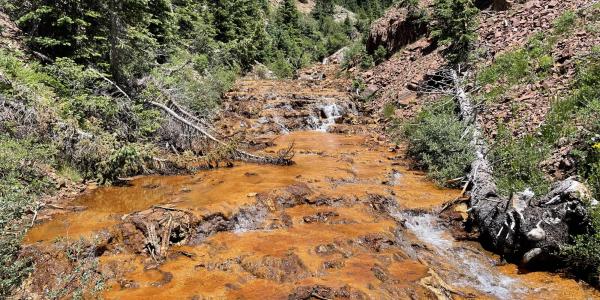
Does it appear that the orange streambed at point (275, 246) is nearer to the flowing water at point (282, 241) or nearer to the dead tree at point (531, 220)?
the flowing water at point (282, 241)

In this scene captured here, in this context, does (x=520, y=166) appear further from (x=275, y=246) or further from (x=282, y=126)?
(x=282, y=126)

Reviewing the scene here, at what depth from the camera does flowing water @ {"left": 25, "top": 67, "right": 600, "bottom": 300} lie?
5.66 meters

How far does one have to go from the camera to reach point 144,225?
275 inches

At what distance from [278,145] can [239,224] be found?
7849 mm

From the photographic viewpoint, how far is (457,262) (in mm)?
6965

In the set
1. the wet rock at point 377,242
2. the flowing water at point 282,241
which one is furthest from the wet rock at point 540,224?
the wet rock at point 377,242

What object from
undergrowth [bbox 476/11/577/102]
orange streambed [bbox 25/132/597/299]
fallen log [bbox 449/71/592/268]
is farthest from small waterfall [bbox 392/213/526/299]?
undergrowth [bbox 476/11/577/102]

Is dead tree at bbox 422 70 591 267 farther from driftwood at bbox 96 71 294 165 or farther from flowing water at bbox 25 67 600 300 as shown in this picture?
driftwood at bbox 96 71 294 165

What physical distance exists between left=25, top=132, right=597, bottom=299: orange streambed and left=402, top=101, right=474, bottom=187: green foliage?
59 centimetres

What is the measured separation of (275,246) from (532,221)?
4264 millimetres

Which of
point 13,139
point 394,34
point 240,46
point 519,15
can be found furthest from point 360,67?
point 13,139

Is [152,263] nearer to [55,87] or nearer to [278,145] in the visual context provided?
[55,87]

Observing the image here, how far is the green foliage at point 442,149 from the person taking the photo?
1062 cm

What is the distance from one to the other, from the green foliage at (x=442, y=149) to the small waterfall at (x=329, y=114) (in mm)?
7885
